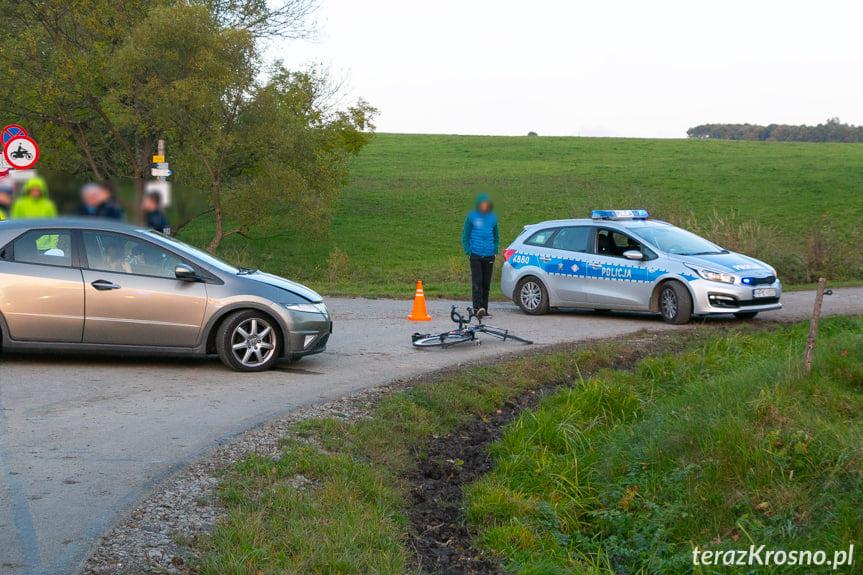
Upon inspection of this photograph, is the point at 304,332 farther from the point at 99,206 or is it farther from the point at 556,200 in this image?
the point at 556,200

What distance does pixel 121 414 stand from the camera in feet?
24.6

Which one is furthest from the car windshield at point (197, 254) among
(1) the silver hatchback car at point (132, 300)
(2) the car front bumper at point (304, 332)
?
(2) the car front bumper at point (304, 332)

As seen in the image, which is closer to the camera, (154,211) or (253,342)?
(253,342)

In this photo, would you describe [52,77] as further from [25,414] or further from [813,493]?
[813,493]

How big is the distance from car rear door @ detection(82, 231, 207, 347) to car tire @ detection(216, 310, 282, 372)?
0.30 m

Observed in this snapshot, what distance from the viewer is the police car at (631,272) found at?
1366cm

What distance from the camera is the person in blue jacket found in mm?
13867

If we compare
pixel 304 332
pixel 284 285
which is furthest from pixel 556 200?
pixel 304 332

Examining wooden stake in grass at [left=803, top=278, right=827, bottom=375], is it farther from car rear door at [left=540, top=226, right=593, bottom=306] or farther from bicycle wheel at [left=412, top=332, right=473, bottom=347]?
car rear door at [left=540, top=226, right=593, bottom=306]

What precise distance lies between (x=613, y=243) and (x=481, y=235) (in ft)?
7.90

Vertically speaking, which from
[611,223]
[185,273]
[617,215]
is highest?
[617,215]

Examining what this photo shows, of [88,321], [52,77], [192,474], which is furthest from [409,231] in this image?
[192,474]

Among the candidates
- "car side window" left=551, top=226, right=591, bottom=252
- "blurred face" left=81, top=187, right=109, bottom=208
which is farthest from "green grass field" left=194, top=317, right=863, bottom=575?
"blurred face" left=81, top=187, right=109, bottom=208

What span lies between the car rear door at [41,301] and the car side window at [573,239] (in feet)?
27.6
